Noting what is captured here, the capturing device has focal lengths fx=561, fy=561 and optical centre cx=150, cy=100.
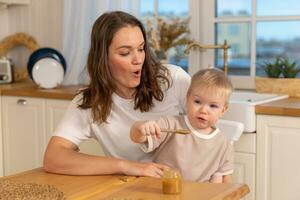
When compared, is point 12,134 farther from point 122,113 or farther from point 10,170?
point 122,113

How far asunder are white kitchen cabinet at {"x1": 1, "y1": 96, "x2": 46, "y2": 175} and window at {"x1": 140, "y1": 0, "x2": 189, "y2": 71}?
885 mm

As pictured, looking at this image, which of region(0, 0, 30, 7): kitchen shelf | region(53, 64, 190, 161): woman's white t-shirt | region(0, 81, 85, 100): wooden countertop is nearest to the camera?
region(53, 64, 190, 161): woman's white t-shirt

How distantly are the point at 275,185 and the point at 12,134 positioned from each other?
1747 mm

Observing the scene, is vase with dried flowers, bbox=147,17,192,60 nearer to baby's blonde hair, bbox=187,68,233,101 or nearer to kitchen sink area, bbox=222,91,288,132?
kitchen sink area, bbox=222,91,288,132

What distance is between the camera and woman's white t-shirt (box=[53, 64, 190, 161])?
6.41ft

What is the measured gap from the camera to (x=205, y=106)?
5.96ft

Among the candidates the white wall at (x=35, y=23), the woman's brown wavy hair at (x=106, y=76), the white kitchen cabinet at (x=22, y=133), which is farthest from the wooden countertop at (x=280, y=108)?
the white wall at (x=35, y=23)

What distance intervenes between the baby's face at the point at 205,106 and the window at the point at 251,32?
5.09ft

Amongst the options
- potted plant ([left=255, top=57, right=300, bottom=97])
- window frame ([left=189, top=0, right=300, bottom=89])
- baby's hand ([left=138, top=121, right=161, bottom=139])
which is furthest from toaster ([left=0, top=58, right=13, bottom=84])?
baby's hand ([left=138, top=121, right=161, bottom=139])

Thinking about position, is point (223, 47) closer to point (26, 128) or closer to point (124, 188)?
point (26, 128)

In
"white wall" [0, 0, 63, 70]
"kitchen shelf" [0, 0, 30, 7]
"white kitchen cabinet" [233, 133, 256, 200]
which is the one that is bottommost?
"white kitchen cabinet" [233, 133, 256, 200]

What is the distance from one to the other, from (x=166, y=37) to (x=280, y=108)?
1.06 m

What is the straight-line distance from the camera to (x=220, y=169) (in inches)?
73.0

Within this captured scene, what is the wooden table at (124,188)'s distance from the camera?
152cm
